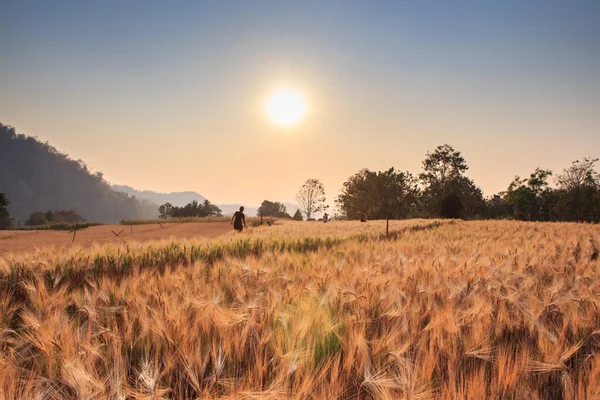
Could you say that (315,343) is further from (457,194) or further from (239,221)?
(457,194)

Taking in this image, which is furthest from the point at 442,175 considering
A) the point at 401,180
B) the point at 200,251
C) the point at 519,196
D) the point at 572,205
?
the point at 200,251

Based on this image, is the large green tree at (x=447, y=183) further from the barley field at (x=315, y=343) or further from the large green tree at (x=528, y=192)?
Result: the barley field at (x=315, y=343)

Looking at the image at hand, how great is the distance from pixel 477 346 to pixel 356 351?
1.90 ft

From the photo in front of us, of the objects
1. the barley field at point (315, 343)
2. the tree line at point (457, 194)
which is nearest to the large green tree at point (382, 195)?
the tree line at point (457, 194)

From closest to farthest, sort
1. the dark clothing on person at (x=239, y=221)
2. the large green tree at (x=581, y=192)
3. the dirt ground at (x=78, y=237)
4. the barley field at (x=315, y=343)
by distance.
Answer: the barley field at (x=315, y=343), the dirt ground at (x=78, y=237), the dark clothing on person at (x=239, y=221), the large green tree at (x=581, y=192)

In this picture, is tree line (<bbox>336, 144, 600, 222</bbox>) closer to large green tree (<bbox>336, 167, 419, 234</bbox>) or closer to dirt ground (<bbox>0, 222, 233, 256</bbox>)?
large green tree (<bbox>336, 167, 419, 234</bbox>)

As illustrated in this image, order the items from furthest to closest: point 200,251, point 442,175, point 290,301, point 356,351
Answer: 1. point 442,175
2. point 200,251
3. point 290,301
4. point 356,351

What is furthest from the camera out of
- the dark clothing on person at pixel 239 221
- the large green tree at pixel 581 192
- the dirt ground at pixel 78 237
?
the large green tree at pixel 581 192

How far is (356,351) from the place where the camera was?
1.42 metres

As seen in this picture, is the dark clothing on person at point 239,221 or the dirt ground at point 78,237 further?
the dark clothing on person at point 239,221

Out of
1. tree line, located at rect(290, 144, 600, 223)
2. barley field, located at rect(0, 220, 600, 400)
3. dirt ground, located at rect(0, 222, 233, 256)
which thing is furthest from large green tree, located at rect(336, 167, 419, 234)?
barley field, located at rect(0, 220, 600, 400)

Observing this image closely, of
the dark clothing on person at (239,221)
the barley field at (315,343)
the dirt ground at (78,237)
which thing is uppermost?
the dark clothing on person at (239,221)

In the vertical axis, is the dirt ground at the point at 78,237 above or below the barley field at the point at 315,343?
below

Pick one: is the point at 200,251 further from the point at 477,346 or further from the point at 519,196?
the point at 519,196
